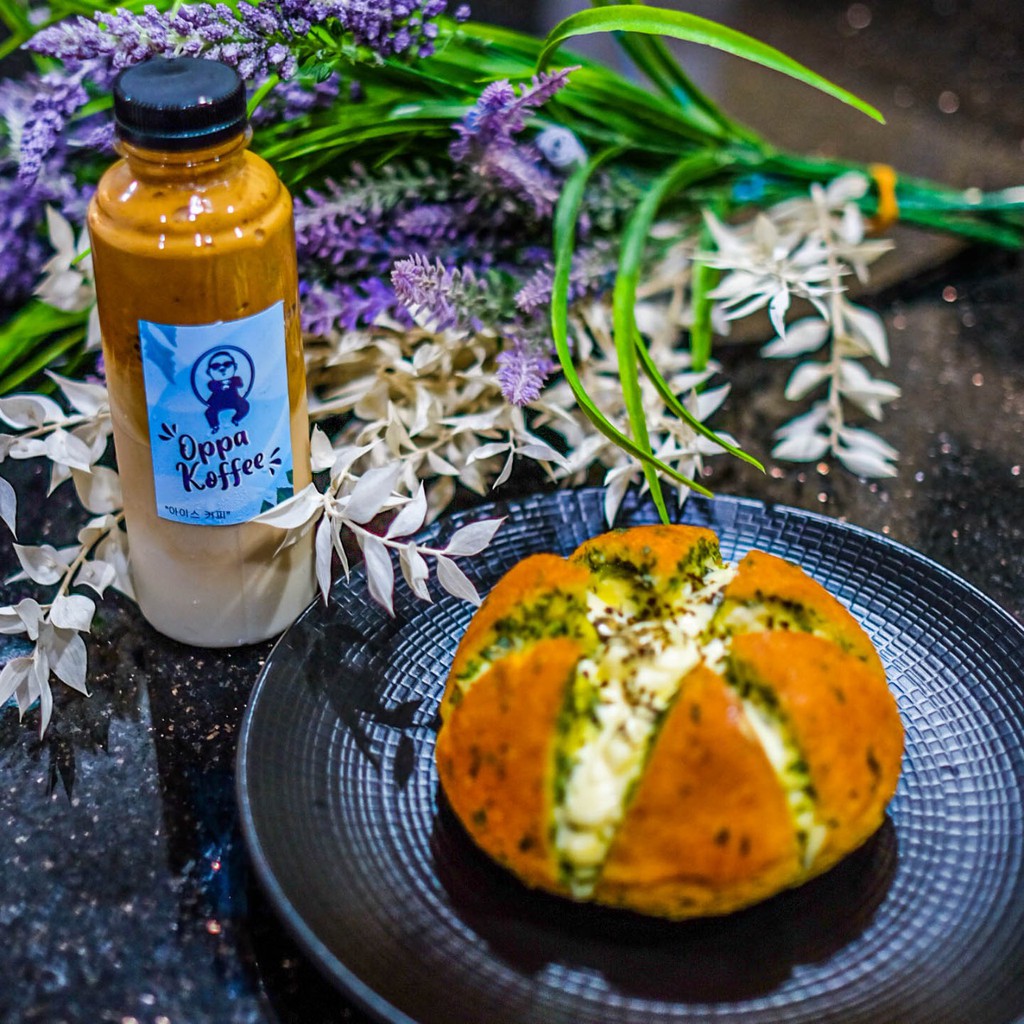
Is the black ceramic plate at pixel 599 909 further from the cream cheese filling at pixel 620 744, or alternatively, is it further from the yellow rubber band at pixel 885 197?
the yellow rubber band at pixel 885 197

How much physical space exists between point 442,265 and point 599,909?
0.44m

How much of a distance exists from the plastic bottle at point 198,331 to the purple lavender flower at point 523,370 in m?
0.13

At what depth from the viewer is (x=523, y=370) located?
30.4 inches

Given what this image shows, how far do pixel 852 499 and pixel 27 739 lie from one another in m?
0.60

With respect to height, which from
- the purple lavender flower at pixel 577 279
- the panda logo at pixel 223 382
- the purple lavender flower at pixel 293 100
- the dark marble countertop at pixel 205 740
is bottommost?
the dark marble countertop at pixel 205 740

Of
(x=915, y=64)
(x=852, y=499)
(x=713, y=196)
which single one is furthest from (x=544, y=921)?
(x=915, y=64)

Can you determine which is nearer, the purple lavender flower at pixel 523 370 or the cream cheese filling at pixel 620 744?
the cream cheese filling at pixel 620 744

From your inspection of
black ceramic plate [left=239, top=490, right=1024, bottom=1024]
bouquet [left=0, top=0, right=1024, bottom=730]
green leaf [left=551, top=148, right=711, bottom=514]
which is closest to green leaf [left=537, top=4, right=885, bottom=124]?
bouquet [left=0, top=0, right=1024, bottom=730]

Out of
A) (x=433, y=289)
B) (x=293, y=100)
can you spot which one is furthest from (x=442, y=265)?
(x=293, y=100)

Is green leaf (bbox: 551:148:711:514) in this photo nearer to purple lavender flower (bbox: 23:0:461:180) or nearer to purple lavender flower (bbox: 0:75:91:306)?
purple lavender flower (bbox: 23:0:461:180)

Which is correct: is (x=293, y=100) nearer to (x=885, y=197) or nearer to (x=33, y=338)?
(x=33, y=338)

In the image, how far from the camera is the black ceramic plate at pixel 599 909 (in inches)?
21.1

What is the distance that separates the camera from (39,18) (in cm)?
102

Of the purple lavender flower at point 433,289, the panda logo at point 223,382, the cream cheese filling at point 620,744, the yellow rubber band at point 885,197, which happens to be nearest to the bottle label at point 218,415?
the panda logo at point 223,382
